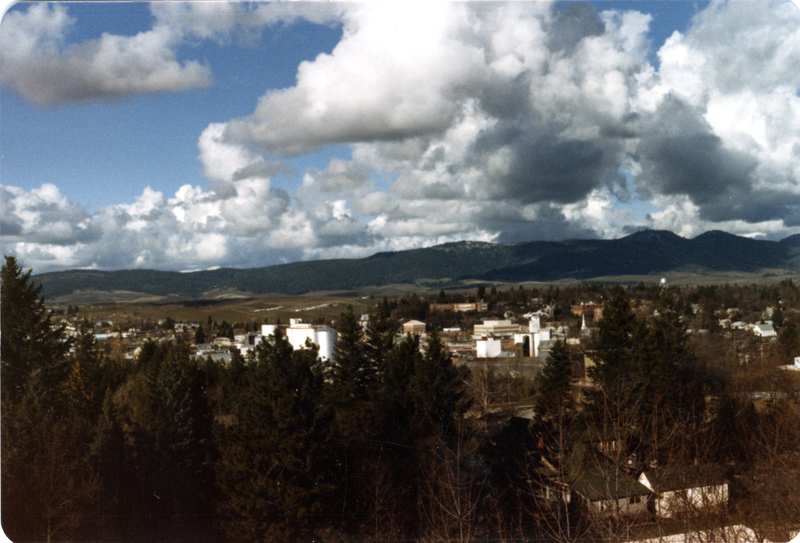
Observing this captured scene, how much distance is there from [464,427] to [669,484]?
8.04 ft

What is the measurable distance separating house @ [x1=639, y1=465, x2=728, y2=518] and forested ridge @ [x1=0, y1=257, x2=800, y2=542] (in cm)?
12

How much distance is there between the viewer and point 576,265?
733 cm

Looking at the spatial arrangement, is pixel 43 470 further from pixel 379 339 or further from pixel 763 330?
pixel 763 330

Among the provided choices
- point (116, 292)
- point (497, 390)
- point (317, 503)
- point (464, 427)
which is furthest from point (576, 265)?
point (116, 292)

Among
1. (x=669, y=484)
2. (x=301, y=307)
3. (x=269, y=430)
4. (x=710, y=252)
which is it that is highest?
(x=710, y=252)

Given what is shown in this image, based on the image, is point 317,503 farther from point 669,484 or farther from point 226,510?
point 669,484

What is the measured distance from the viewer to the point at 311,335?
642 cm

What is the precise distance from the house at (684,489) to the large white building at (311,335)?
3.81 metres

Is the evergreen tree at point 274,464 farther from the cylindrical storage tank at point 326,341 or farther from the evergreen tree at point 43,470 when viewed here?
the evergreen tree at point 43,470

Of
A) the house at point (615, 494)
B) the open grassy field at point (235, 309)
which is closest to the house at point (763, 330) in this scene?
the house at point (615, 494)

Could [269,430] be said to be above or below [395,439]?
above

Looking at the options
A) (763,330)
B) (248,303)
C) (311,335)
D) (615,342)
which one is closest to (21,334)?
(248,303)

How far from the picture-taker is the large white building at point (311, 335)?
629 centimetres

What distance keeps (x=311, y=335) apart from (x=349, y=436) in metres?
1.41
